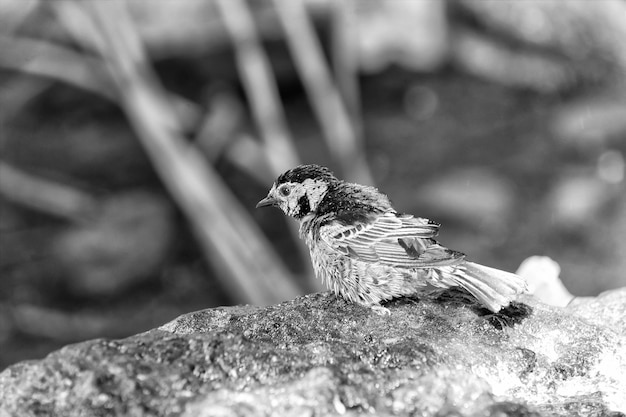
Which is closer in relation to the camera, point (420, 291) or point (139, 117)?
point (420, 291)

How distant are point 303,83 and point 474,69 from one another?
8.66 ft

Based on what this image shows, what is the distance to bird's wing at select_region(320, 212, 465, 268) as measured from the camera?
186 inches

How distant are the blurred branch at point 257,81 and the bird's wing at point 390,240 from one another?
21.3ft

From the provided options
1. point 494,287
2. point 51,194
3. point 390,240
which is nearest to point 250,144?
point 51,194

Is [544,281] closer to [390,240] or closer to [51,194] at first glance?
[390,240]

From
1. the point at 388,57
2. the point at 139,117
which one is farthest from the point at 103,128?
the point at 388,57

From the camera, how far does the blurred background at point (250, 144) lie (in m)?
11.8

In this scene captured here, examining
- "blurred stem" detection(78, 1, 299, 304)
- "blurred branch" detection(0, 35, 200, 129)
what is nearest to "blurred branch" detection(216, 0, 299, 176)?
"blurred stem" detection(78, 1, 299, 304)

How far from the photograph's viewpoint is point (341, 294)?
496cm

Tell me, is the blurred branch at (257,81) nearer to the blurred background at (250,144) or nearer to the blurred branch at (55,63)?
the blurred background at (250,144)

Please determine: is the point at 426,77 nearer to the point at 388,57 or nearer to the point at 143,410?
the point at 388,57

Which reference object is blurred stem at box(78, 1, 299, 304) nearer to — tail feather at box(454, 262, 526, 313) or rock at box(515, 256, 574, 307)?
rock at box(515, 256, 574, 307)

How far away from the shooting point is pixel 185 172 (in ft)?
37.3

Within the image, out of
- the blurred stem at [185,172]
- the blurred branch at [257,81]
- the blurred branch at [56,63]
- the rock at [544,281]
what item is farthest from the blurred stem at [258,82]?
the rock at [544,281]
